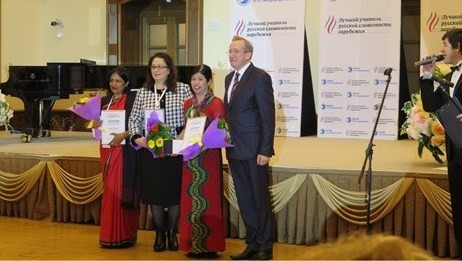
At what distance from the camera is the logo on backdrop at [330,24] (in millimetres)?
7853

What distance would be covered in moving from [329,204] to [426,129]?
89cm

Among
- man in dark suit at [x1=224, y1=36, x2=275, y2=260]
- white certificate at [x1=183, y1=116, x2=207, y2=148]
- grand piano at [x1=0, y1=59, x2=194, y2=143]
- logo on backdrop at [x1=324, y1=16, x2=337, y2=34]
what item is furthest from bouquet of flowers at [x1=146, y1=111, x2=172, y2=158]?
logo on backdrop at [x1=324, y1=16, x2=337, y2=34]

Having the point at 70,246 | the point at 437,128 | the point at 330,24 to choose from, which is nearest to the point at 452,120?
the point at 437,128

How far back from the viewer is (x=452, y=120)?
3.31 m

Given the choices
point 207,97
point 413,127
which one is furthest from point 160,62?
point 413,127

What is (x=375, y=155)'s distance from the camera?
18.6 ft

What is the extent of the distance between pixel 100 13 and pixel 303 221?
7349mm

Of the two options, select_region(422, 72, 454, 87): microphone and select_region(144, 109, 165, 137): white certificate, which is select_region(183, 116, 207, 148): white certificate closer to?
select_region(144, 109, 165, 137): white certificate

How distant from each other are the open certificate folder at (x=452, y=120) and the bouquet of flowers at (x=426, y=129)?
129 centimetres

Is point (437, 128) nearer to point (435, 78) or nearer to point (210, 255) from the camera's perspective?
point (435, 78)

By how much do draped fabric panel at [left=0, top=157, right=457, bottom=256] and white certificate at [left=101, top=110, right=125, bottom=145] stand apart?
892mm

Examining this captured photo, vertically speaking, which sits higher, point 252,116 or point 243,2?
point 243,2

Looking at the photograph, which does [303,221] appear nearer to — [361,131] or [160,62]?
[160,62]

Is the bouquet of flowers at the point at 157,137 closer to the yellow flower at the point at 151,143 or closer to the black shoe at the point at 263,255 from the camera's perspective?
the yellow flower at the point at 151,143
